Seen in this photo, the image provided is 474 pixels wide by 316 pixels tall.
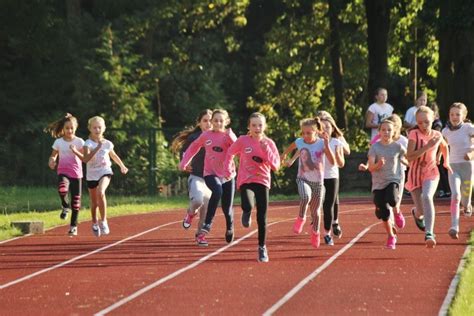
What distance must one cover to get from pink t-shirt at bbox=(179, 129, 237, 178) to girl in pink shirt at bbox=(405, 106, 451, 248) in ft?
7.66

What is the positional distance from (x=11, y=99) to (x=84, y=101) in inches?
156

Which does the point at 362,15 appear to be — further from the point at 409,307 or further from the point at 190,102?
the point at 409,307

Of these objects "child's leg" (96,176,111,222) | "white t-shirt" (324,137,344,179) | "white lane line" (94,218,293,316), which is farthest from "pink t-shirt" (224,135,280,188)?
"child's leg" (96,176,111,222)

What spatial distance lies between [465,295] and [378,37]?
2911 centimetres

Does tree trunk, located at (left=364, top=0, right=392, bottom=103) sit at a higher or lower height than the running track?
higher

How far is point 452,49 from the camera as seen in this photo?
125 feet

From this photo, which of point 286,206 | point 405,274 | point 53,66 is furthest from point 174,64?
point 405,274

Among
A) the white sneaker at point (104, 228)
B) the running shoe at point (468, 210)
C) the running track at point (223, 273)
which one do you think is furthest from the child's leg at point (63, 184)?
the running shoe at point (468, 210)

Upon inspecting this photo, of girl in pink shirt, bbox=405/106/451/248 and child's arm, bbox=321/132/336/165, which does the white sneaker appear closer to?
child's arm, bbox=321/132/336/165

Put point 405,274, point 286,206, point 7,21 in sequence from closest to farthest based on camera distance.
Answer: point 405,274 < point 286,206 < point 7,21

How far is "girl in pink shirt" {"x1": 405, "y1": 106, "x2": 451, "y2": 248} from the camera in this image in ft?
60.5

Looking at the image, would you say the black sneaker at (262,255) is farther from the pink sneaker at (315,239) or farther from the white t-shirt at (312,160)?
the white t-shirt at (312,160)

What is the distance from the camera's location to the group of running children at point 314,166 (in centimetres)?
1811

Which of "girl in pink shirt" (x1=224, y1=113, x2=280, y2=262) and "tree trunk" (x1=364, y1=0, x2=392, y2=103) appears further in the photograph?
"tree trunk" (x1=364, y1=0, x2=392, y2=103)
